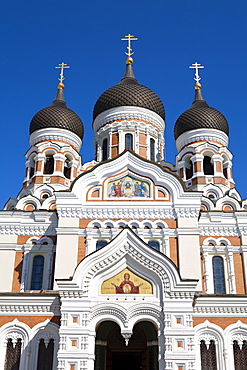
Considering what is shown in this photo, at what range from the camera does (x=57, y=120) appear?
23.8 m

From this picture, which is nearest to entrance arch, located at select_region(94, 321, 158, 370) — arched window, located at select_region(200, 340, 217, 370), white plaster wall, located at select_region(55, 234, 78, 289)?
arched window, located at select_region(200, 340, 217, 370)

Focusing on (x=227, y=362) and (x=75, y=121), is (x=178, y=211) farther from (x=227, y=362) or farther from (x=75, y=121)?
(x=75, y=121)

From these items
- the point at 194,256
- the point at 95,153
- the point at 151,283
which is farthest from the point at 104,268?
the point at 95,153

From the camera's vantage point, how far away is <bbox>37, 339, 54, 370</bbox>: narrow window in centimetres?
1328

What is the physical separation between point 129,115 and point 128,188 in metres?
6.32

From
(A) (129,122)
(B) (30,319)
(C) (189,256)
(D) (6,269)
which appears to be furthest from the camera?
(A) (129,122)

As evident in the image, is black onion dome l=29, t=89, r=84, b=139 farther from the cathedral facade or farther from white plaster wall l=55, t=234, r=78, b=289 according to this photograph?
white plaster wall l=55, t=234, r=78, b=289

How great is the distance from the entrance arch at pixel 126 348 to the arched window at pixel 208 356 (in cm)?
161

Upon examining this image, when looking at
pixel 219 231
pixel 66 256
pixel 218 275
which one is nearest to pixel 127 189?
pixel 66 256

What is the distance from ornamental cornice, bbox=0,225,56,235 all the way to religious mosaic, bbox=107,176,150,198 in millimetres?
3022

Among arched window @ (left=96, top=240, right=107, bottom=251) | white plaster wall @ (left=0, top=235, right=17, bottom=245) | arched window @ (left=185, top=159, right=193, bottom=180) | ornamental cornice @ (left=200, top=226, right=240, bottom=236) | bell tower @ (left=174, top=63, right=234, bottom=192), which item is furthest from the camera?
arched window @ (left=185, top=159, right=193, bottom=180)

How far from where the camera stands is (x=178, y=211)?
1664cm

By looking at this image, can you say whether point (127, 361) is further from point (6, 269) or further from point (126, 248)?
point (6, 269)

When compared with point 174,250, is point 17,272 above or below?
below
